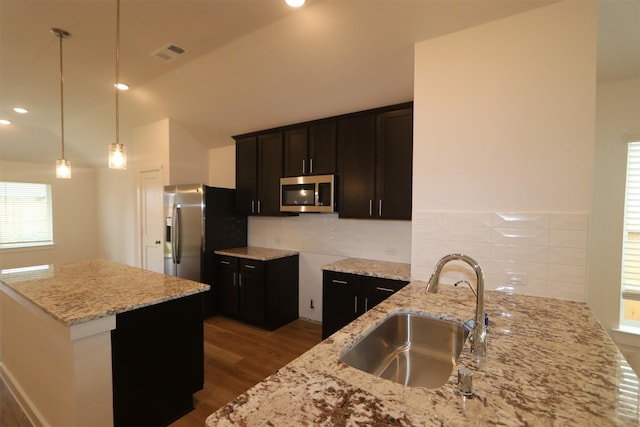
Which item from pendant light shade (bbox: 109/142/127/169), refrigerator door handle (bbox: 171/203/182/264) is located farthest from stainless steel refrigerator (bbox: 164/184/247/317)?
pendant light shade (bbox: 109/142/127/169)

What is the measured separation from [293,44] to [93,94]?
9.53ft

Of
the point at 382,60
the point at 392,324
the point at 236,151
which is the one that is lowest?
the point at 392,324

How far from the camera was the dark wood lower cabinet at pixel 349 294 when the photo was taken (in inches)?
102

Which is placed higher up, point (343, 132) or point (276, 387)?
point (343, 132)

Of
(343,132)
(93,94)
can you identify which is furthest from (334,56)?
(93,94)

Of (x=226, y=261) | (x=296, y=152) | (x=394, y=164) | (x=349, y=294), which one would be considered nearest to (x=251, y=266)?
(x=226, y=261)

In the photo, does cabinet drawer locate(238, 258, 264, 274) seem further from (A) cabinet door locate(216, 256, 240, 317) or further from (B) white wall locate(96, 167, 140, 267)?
(B) white wall locate(96, 167, 140, 267)

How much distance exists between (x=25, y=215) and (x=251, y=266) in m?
5.20

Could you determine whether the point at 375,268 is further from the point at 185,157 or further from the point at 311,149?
the point at 185,157

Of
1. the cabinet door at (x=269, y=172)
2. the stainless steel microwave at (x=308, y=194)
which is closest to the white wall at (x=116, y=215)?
the cabinet door at (x=269, y=172)

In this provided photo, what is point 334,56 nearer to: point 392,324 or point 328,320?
point 392,324

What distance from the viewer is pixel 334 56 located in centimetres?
240

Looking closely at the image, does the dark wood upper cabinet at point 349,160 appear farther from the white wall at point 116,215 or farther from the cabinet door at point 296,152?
the white wall at point 116,215

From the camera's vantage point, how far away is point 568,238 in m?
1.68
